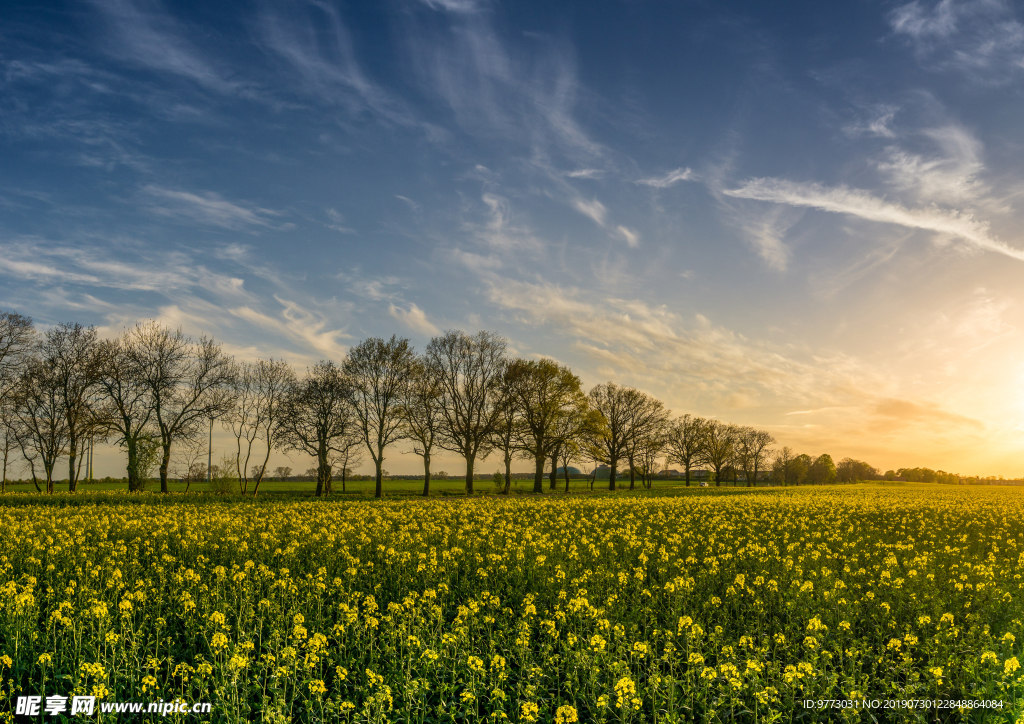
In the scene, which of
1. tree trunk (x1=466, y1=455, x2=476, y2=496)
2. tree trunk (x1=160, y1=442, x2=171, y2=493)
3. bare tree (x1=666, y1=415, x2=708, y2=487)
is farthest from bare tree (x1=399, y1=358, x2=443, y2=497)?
bare tree (x1=666, y1=415, x2=708, y2=487)

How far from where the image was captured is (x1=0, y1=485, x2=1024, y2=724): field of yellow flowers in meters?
6.16

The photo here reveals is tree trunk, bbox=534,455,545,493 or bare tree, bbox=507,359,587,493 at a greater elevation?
bare tree, bbox=507,359,587,493

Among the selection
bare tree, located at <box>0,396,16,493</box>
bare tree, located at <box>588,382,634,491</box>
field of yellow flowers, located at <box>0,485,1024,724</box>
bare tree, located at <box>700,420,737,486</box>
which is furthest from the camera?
bare tree, located at <box>700,420,737,486</box>

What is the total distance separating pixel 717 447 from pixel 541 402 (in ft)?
190

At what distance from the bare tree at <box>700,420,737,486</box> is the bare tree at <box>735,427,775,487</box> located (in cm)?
640

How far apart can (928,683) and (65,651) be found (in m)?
11.0

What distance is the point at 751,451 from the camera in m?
115

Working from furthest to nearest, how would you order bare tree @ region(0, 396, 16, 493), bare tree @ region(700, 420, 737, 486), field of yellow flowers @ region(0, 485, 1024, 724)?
1. bare tree @ region(700, 420, 737, 486)
2. bare tree @ region(0, 396, 16, 493)
3. field of yellow flowers @ region(0, 485, 1024, 724)

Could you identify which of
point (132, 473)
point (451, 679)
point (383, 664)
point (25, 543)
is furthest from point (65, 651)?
point (132, 473)

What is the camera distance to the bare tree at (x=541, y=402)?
5703 cm

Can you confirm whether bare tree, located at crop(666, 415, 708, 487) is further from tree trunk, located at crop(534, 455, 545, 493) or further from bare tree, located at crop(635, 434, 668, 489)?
tree trunk, located at crop(534, 455, 545, 493)

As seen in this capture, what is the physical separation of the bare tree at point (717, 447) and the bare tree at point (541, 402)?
49.5m

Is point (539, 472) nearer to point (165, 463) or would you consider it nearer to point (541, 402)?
point (541, 402)

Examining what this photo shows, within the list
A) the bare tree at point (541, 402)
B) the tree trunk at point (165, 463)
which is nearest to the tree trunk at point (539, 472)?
the bare tree at point (541, 402)
